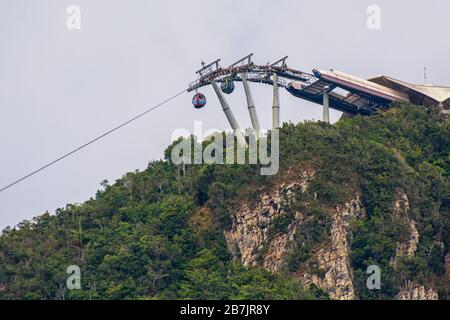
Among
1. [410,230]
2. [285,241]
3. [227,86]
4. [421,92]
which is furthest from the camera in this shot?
[421,92]

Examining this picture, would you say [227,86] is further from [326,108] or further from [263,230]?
[263,230]

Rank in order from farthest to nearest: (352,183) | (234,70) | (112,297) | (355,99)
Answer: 1. (355,99)
2. (234,70)
3. (352,183)
4. (112,297)

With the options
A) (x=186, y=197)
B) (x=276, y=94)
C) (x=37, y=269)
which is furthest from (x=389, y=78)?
(x=37, y=269)

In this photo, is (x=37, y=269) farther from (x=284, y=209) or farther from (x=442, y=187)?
(x=442, y=187)

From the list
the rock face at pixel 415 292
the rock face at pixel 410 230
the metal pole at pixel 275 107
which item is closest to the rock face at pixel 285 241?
the rock face at pixel 410 230

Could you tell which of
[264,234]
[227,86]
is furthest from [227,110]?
[264,234]

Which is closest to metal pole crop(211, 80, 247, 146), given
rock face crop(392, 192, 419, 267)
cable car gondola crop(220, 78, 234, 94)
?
cable car gondola crop(220, 78, 234, 94)

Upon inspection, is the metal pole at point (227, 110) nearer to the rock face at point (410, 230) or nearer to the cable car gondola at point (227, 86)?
the cable car gondola at point (227, 86)
